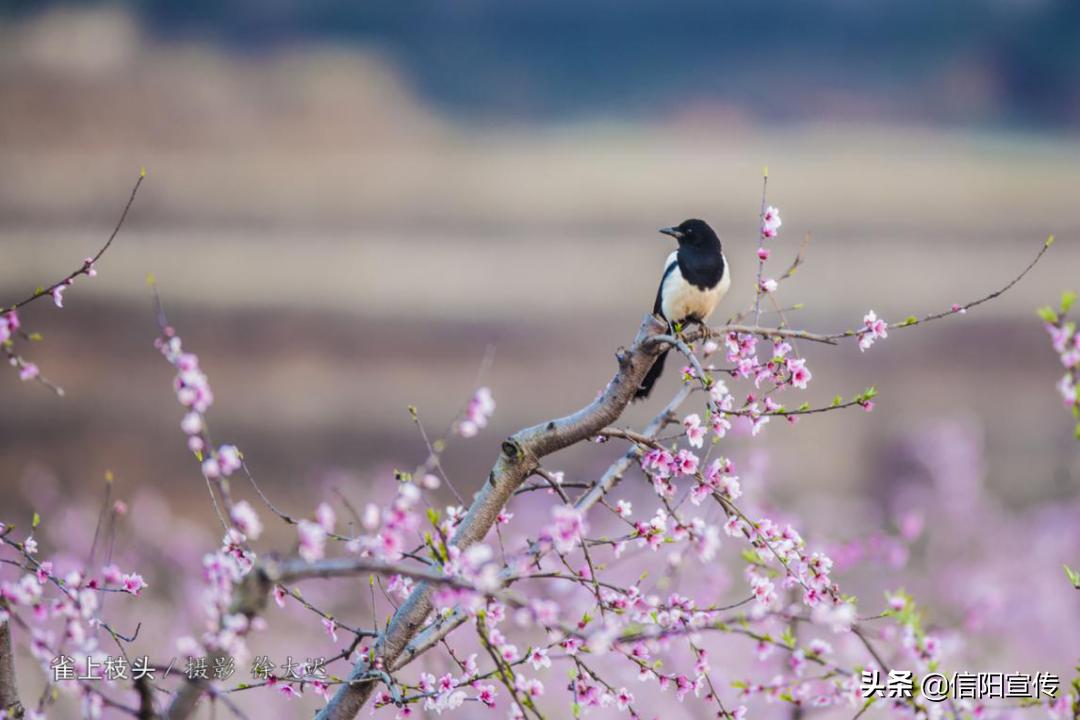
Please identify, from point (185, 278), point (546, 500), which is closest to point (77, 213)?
point (185, 278)

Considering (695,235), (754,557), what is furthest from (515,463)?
(695,235)

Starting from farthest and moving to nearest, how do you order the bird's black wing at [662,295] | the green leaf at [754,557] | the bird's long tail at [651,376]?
the bird's black wing at [662,295], the bird's long tail at [651,376], the green leaf at [754,557]

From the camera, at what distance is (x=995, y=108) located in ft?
26.1

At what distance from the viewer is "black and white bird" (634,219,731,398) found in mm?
2135

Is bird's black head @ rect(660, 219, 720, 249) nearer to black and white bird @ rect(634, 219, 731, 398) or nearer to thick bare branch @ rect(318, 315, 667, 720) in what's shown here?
black and white bird @ rect(634, 219, 731, 398)

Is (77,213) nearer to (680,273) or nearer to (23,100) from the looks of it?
(23,100)

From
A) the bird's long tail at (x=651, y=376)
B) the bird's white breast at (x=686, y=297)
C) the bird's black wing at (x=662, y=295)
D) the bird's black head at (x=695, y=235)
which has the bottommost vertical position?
the bird's long tail at (x=651, y=376)

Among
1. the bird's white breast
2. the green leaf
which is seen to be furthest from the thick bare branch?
the bird's white breast

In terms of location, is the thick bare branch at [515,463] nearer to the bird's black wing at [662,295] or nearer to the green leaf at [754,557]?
the green leaf at [754,557]

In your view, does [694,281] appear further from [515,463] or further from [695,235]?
[515,463]

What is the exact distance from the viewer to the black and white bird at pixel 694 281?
2135 millimetres

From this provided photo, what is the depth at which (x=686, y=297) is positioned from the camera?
7.00ft

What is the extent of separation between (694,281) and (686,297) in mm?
40

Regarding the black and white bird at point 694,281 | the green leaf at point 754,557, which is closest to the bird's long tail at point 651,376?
the black and white bird at point 694,281
